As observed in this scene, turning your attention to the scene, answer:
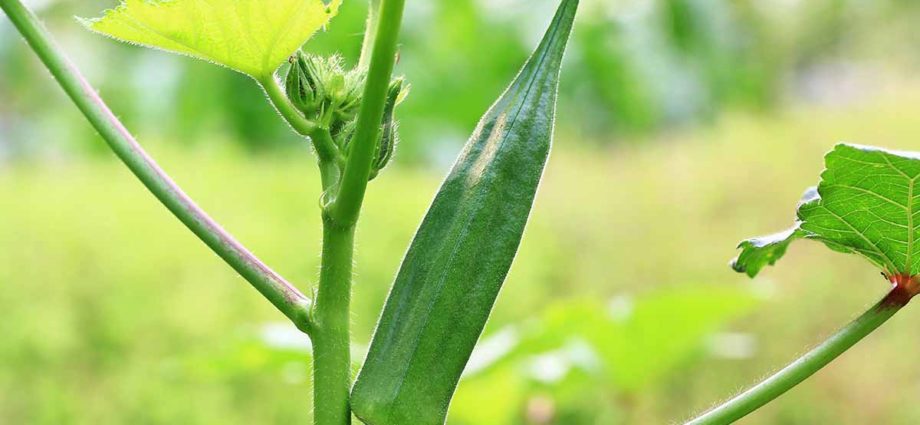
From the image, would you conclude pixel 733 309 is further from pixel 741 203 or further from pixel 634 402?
pixel 741 203

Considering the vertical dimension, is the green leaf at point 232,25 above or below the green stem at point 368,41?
below

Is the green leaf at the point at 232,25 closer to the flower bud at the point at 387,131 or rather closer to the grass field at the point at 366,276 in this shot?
the flower bud at the point at 387,131

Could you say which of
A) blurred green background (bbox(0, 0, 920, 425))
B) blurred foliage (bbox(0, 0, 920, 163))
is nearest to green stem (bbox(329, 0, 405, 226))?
blurred green background (bbox(0, 0, 920, 425))

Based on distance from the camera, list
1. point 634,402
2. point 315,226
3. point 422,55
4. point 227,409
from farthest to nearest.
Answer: point 422,55
point 315,226
point 227,409
point 634,402

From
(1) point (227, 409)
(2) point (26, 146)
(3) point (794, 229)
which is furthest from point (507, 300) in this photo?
(2) point (26, 146)

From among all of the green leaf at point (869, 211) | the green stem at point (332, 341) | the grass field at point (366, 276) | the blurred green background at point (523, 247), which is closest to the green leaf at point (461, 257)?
the green stem at point (332, 341)

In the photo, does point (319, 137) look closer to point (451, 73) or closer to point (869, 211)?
point (869, 211)
